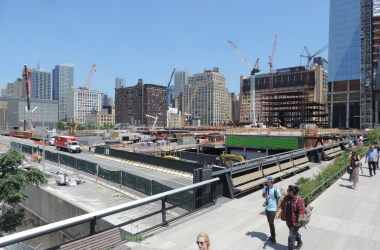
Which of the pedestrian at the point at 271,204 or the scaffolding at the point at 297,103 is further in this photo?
the scaffolding at the point at 297,103

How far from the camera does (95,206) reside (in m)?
19.3

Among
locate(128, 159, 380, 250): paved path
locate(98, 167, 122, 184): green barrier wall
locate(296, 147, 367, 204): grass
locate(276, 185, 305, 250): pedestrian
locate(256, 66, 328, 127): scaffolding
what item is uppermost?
locate(256, 66, 328, 127): scaffolding

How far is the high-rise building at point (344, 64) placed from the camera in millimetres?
116125

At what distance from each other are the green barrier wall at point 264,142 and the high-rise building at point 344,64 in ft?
278

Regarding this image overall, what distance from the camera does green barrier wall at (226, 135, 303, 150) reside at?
42472 millimetres

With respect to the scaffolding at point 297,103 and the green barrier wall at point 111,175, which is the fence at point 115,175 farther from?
the scaffolding at point 297,103

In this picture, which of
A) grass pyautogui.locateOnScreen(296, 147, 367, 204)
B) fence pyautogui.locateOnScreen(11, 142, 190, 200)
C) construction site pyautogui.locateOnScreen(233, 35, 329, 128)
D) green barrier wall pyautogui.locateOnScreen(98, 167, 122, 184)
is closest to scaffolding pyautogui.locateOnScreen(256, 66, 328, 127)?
construction site pyautogui.locateOnScreen(233, 35, 329, 128)

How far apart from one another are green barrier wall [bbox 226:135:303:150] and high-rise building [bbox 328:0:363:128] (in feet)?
278

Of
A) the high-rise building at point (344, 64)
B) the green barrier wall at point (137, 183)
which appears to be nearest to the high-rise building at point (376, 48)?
the high-rise building at point (344, 64)

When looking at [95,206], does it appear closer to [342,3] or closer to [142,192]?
[142,192]

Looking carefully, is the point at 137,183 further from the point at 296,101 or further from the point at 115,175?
the point at 296,101

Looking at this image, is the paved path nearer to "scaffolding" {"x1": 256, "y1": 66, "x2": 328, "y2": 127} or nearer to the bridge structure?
the bridge structure

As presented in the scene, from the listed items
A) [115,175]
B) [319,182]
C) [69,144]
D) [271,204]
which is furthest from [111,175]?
[69,144]

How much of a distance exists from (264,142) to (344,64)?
91.8 m
